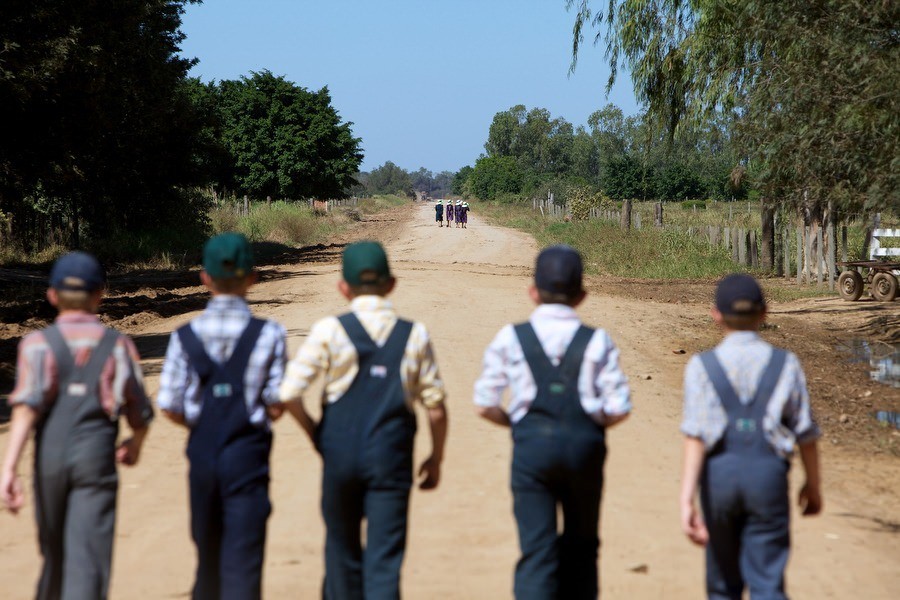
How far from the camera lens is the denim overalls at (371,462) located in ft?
13.3

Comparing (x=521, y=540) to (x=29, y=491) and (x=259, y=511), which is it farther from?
(x=29, y=491)

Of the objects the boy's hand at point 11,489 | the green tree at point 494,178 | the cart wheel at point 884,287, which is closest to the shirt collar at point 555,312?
the boy's hand at point 11,489

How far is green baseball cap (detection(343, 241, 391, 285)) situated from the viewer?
13.9ft

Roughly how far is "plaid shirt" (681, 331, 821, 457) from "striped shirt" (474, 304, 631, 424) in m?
0.26

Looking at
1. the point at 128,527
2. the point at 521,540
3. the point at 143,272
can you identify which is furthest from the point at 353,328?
the point at 143,272

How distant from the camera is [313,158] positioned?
49344 millimetres

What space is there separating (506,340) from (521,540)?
758mm

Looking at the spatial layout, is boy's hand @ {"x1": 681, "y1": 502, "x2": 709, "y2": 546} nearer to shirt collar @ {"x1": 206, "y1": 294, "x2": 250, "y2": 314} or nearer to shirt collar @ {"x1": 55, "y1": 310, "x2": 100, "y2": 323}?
shirt collar @ {"x1": 206, "y1": 294, "x2": 250, "y2": 314}

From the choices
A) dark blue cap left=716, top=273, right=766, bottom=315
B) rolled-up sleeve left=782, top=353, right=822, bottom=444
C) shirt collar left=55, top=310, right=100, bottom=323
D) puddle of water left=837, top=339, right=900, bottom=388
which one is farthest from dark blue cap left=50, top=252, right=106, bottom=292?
puddle of water left=837, top=339, right=900, bottom=388

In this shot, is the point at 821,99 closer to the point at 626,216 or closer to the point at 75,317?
the point at 75,317

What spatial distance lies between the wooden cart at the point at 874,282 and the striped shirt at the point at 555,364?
54.0 ft

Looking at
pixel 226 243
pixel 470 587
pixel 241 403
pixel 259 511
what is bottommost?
pixel 470 587

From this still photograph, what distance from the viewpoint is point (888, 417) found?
10609mm

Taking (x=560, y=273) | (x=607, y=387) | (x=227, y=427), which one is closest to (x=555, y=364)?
(x=607, y=387)
